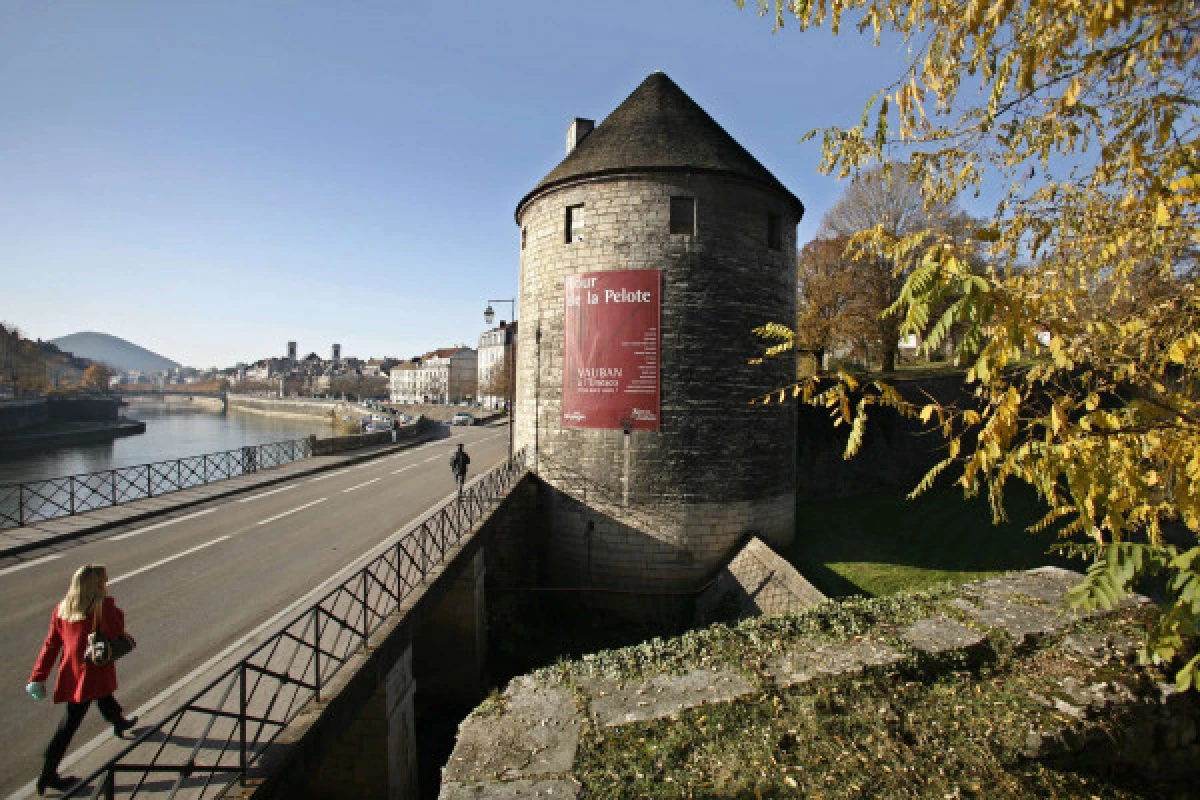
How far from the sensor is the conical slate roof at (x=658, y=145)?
12039 millimetres

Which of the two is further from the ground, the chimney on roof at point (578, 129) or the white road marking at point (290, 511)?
the chimney on roof at point (578, 129)

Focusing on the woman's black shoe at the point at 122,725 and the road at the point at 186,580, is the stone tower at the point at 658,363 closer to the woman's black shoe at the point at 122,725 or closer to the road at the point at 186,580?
the road at the point at 186,580

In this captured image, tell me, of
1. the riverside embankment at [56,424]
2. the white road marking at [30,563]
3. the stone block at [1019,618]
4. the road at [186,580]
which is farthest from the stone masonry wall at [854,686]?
the riverside embankment at [56,424]

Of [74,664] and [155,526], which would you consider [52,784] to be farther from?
[155,526]

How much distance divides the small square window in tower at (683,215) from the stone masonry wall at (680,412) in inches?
5.8

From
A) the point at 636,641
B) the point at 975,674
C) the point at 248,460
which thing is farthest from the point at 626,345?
the point at 248,460

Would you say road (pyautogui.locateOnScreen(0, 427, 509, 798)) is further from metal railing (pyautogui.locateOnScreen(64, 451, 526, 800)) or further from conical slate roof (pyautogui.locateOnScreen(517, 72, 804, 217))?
conical slate roof (pyautogui.locateOnScreen(517, 72, 804, 217))

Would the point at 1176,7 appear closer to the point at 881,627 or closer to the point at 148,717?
the point at 881,627

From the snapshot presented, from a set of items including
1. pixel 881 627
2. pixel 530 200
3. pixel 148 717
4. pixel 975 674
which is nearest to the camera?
pixel 148 717

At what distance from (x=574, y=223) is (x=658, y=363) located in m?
3.64

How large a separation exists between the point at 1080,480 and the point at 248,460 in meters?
19.4

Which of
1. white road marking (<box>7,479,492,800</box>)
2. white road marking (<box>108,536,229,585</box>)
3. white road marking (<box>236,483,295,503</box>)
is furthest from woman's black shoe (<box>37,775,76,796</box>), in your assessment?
white road marking (<box>236,483,295,503</box>)

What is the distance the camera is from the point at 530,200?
539 inches

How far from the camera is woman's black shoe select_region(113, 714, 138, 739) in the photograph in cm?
465
